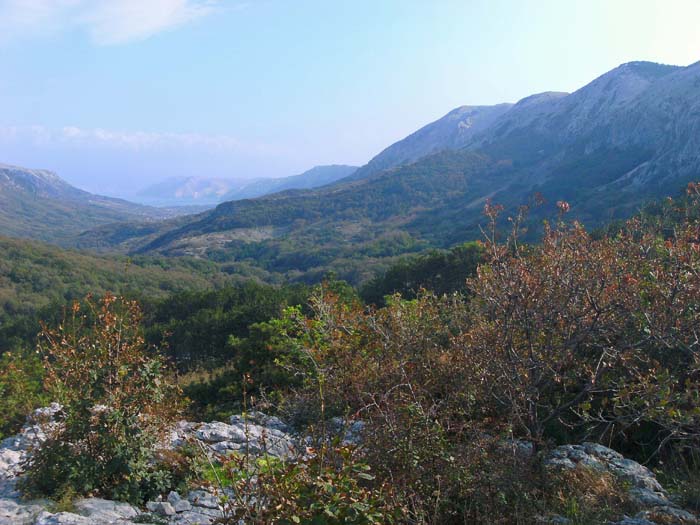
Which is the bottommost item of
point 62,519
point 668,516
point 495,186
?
point 668,516

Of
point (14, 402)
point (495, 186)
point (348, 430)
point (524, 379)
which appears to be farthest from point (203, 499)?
point (495, 186)

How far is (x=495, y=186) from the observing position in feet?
375

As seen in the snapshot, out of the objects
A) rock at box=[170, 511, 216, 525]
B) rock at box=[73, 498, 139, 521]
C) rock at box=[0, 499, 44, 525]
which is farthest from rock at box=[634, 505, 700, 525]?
rock at box=[0, 499, 44, 525]

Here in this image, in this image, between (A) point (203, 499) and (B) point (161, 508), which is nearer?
(B) point (161, 508)

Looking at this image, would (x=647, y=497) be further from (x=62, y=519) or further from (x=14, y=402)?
(x=14, y=402)

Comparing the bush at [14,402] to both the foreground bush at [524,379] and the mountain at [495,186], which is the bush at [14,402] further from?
the mountain at [495,186]

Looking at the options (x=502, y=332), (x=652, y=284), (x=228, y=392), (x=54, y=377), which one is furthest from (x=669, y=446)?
(x=228, y=392)

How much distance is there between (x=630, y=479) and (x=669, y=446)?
1390 mm

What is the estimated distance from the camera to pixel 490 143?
149 meters

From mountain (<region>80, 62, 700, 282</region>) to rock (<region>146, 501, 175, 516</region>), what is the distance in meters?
53.7

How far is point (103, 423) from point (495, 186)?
11660cm

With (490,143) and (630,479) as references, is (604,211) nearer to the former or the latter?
(630,479)

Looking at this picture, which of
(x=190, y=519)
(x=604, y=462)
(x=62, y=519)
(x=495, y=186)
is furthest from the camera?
(x=495, y=186)

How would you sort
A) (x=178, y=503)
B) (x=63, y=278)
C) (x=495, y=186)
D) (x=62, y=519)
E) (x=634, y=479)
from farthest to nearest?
(x=495, y=186)
(x=63, y=278)
(x=178, y=503)
(x=634, y=479)
(x=62, y=519)
